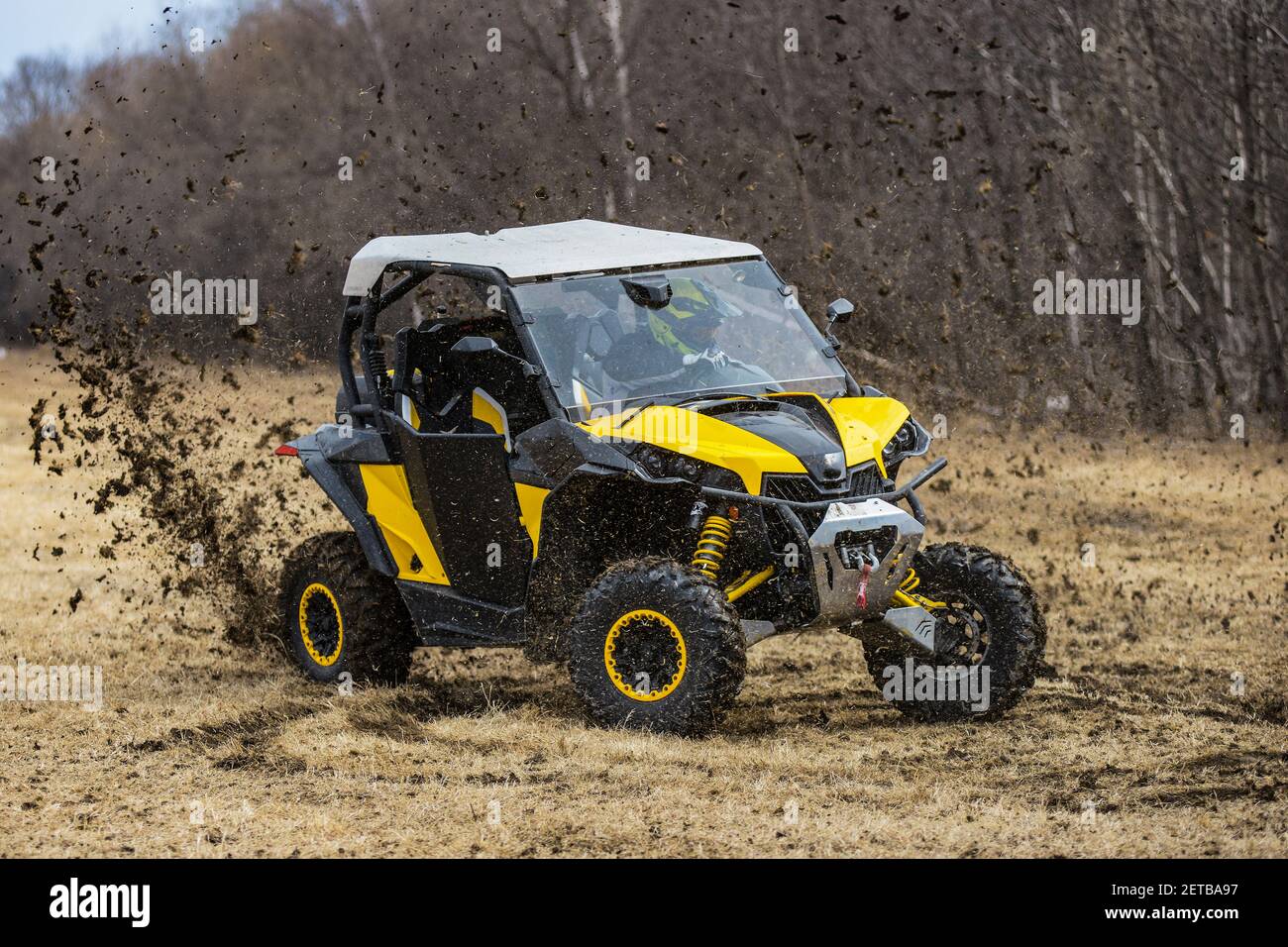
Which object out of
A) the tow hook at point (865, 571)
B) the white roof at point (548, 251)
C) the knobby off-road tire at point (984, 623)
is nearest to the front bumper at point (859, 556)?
the tow hook at point (865, 571)

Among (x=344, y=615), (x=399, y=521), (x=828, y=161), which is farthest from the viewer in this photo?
(x=828, y=161)

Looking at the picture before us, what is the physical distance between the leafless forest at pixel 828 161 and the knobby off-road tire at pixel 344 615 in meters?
10.8

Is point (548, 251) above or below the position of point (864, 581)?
above

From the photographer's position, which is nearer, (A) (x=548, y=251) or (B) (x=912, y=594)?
(B) (x=912, y=594)

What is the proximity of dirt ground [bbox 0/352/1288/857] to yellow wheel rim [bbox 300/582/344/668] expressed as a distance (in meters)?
0.19

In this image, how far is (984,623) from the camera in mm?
8812

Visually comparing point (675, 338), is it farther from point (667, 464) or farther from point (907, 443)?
point (907, 443)

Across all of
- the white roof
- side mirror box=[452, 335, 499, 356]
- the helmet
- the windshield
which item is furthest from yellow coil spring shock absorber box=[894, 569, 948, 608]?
side mirror box=[452, 335, 499, 356]

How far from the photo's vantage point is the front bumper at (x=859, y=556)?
26.3ft

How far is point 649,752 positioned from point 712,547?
988 millimetres

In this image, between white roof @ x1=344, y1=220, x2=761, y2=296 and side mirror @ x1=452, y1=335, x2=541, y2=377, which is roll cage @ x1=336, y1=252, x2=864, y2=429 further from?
side mirror @ x1=452, y1=335, x2=541, y2=377

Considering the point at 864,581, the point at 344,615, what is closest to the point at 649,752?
the point at 864,581

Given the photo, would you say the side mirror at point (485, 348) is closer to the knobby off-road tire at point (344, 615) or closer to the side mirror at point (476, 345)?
the side mirror at point (476, 345)

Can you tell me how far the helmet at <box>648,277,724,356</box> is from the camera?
8.95 metres
